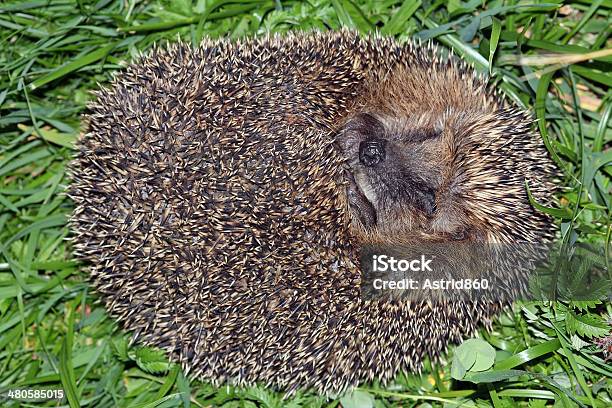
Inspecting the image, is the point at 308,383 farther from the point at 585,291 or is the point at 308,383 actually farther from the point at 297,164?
the point at 585,291

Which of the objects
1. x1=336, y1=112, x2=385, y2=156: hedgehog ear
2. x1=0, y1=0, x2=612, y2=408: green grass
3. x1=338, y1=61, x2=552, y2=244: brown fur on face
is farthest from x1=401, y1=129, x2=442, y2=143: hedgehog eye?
x1=0, y1=0, x2=612, y2=408: green grass

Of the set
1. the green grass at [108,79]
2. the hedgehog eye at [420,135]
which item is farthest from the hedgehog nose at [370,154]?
the green grass at [108,79]

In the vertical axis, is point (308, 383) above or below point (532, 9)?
below

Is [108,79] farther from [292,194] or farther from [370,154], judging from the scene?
[370,154]

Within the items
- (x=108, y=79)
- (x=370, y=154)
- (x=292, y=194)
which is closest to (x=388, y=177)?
(x=370, y=154)

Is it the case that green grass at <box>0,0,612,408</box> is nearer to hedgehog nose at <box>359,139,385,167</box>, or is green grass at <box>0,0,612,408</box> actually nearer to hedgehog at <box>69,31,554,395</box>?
hedgehog at <box>69,31,554,395</box>

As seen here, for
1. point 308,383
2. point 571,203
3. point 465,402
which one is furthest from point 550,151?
point 308,383

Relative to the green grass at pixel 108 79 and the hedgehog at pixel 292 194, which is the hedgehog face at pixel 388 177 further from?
the green grass at pixel 108 79
